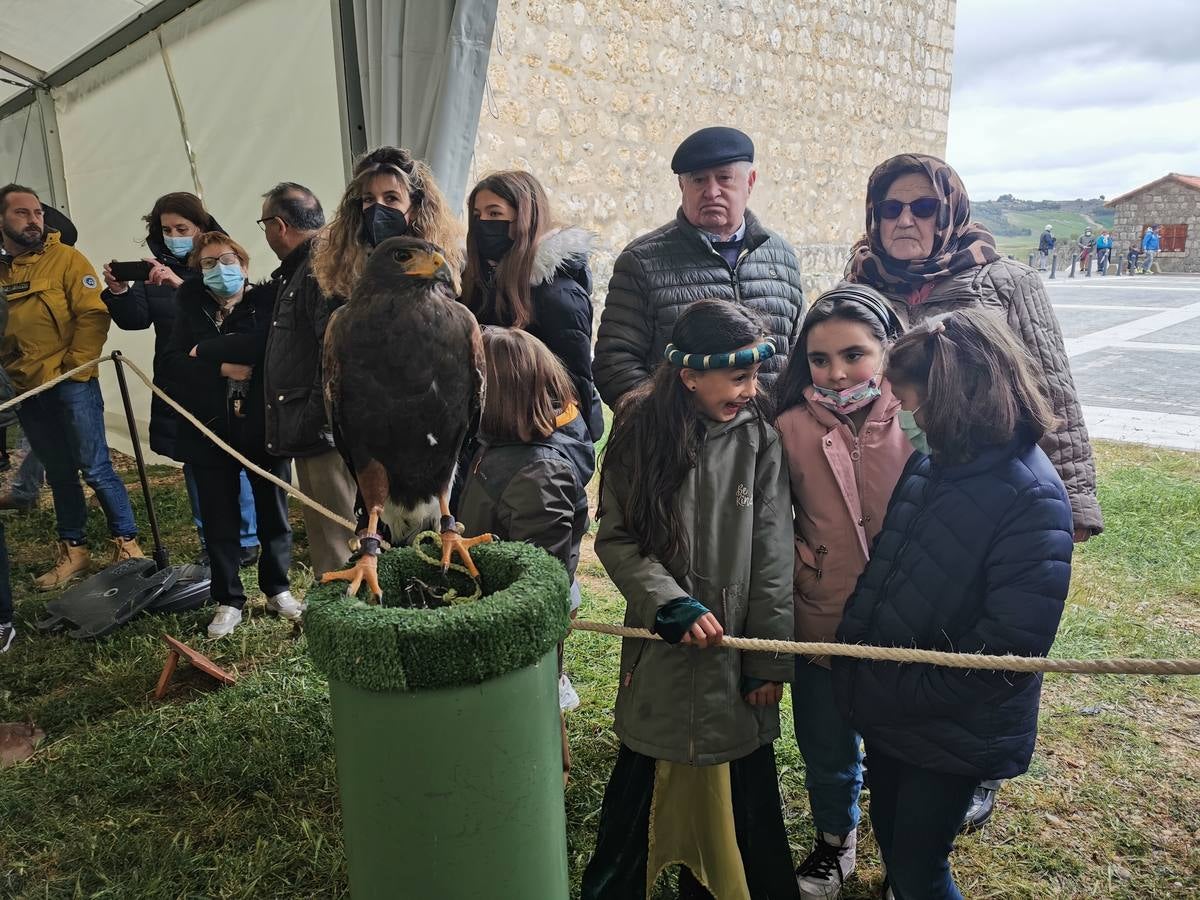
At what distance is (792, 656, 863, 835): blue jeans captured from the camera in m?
1.95

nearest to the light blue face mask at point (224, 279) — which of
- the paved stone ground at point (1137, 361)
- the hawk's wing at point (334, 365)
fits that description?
the hawk's wing at point (334, 365)

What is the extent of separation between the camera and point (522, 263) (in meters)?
2.49

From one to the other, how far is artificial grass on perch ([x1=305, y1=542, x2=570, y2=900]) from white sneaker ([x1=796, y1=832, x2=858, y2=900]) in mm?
943

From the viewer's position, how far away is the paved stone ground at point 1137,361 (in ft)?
22.6

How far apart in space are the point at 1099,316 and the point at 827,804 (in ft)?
48.2

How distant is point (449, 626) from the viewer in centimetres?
120

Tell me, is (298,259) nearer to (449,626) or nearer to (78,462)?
(449,626)

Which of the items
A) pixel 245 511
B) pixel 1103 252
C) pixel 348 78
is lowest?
pixel 245 511

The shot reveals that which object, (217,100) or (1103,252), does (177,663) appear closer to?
(217,100)

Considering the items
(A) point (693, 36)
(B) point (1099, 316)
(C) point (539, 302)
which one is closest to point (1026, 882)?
(C) point (539, 302)

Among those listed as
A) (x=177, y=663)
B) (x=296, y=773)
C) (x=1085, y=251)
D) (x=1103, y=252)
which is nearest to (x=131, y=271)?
(x=177, y=663)

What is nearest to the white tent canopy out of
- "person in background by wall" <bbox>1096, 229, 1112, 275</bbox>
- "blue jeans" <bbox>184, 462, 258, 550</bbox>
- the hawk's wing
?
"blue jeans" <bbox>184, 462, 258, 550</bbox>

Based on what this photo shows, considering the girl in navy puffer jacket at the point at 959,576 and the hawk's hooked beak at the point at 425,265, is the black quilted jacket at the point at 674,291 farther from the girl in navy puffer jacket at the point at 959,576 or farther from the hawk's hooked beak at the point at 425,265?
the hawk's hooked beak at the point at 425,265

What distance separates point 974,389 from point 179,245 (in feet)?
12.1
